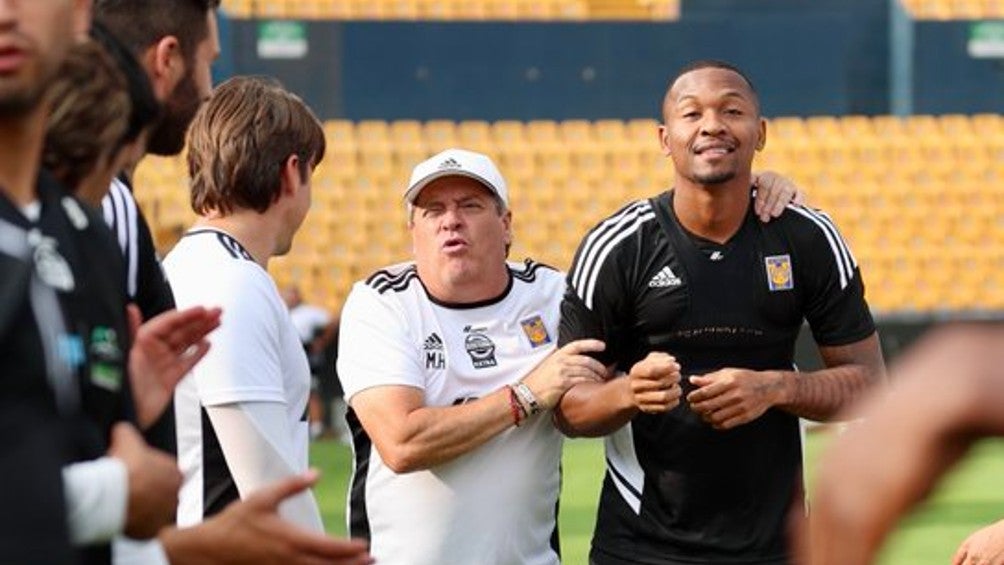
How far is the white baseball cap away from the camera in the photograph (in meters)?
5.13

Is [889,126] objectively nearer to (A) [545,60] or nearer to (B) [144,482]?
(A) [545,60]

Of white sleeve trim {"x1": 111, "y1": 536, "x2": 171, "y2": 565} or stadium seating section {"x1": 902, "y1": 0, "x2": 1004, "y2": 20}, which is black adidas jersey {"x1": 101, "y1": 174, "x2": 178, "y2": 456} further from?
stadium seating section {"x1": 902, "y1": 0, "x2": 1004, "y2": 20}

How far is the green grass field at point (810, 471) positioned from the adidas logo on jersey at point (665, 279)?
14.2 ft

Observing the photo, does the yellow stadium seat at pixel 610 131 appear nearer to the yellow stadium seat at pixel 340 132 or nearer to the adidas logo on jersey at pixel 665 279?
the yellow stadium seat at pixel 340 132

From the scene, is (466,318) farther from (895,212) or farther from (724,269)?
(895,212)

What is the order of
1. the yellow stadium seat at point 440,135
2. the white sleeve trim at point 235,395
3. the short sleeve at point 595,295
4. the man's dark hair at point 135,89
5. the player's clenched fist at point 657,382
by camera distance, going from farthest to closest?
the yellow stadium seat at point 440,135 < the short sleeve at point 595,295 < the player's clenched fist at point 657,382 < the white sleeve trim at point 235,395 < the man's dark hair at point 135,89

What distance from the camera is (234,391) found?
4059 millimetres

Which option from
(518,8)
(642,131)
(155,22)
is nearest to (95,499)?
(155,22)

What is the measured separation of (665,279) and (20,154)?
2.92m

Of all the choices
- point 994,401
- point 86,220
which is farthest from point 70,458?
point 994,401

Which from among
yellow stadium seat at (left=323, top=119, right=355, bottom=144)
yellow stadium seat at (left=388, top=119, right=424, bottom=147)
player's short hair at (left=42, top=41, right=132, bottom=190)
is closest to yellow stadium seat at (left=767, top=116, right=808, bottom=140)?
yellow stadium seat at (left=388, top=119, right=424, bottom=147)

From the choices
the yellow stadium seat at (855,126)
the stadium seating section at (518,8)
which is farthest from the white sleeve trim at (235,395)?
the yellow stadium seat at (855,126)

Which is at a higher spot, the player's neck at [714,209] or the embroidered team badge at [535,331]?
the player's neck at [714,209]

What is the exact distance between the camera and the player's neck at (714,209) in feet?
17.5
